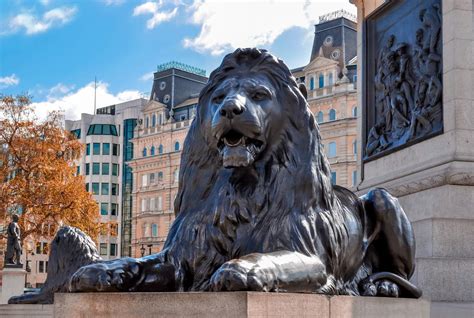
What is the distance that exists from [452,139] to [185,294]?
6731 mm

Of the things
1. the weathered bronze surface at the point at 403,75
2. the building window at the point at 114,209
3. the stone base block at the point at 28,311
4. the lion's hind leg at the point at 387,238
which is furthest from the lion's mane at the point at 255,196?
the building window at the point at 114,209

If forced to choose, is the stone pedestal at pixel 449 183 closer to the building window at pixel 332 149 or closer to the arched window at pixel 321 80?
the building window at pixel 332 149

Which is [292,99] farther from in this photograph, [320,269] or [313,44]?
[313,44]

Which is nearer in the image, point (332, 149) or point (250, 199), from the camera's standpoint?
point (250, 199)

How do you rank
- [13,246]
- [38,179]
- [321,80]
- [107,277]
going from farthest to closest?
1. [321,80]
2. [38,179]
3. [13,246]
4. [107,277]

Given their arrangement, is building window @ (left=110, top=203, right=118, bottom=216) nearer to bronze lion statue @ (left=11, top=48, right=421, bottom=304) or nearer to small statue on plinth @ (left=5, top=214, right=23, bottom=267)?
small statue on plinth @ (left=5, top=214, right=23, bottom=267)

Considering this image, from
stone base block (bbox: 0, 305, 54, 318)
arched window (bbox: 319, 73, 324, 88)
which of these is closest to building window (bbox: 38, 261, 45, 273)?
arched window (bbox: 319, 73, 324, 88)

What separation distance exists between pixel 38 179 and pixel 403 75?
29.0 meters

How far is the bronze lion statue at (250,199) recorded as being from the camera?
14.8ft

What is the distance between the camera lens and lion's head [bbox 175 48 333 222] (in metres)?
4.57

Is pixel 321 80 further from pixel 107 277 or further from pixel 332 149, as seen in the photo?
pixel 107 277

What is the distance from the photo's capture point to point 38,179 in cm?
3794

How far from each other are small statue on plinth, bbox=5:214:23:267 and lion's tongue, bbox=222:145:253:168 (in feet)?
90.9

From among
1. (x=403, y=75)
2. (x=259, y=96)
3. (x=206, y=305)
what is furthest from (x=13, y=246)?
(x=206, y=305)
